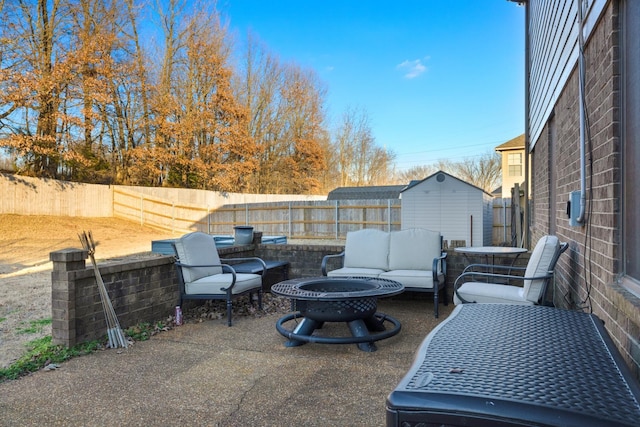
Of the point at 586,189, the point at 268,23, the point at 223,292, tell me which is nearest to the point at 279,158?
the point at 268,23

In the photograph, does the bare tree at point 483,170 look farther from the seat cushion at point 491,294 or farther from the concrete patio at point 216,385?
the concrete patio at point 216,385

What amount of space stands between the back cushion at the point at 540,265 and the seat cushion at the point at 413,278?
1157 mm

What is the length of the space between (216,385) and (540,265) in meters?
2.61

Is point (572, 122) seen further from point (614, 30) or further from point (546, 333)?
point (546, 333)

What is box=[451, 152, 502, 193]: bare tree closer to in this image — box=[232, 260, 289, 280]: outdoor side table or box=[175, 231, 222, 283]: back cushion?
box=[232, 260, 289, 280]: outdoor side table

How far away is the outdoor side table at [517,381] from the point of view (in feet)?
2.89

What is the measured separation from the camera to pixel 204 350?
355cm

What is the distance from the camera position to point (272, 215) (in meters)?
17.5

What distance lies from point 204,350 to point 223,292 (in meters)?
0.87

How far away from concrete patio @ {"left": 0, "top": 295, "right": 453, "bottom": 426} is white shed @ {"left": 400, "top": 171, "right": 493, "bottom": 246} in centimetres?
834

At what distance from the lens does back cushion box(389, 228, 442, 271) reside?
501cm

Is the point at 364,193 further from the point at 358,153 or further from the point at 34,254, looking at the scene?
the point at 34,254

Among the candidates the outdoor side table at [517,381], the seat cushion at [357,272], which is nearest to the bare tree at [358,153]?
the seat cushion at [357,272]

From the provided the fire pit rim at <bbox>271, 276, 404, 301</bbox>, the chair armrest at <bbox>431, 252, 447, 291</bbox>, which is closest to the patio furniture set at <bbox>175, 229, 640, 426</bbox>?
the fire pit rim at <bbox>271, 276, 404, 301</bbox>
